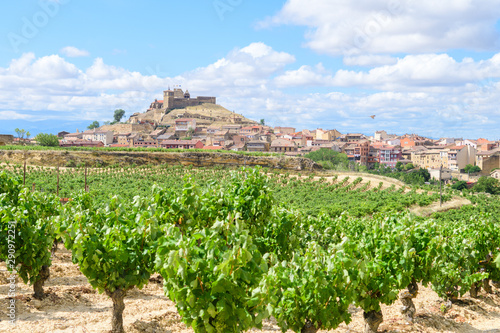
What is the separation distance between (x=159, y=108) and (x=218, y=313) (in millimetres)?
180706

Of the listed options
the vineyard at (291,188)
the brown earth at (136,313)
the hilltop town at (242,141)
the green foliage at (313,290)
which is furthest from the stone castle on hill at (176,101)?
the green foliage at (313,290)

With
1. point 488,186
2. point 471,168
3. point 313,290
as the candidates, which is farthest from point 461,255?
point 471,168

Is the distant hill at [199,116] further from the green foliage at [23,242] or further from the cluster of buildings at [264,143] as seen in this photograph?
the green foliage at [23,242]

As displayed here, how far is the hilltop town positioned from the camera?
11075cm

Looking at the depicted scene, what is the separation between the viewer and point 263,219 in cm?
1052

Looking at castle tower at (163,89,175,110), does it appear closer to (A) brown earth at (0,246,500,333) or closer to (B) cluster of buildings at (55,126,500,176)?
(B) cluster of buildings at (55,126,500,176)

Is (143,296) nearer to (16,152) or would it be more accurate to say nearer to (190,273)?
(190,273)

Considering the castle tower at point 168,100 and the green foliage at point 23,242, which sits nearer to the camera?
the green foliage at point 23,242

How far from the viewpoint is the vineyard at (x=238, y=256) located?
245 inches

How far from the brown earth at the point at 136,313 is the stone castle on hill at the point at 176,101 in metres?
162

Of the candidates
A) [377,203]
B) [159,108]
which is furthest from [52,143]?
[159,108]

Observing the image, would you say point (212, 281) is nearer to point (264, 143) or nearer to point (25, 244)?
point (25, 244)

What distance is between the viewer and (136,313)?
10422 mm

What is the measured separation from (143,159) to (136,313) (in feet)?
177
